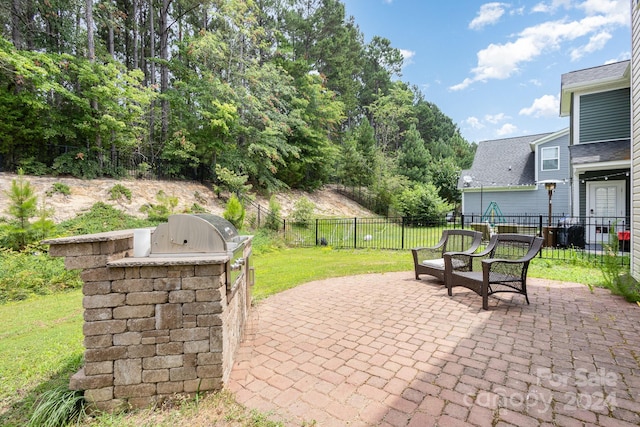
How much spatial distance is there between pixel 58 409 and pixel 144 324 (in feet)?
2.64

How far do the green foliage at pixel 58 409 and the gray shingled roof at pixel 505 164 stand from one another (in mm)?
18924

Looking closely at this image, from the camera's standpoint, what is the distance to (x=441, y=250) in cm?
602

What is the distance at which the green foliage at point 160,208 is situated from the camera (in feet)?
36.0

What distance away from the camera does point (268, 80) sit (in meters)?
16.5

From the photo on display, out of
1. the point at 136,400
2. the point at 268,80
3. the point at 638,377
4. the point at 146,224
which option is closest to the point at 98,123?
the point at 146,224

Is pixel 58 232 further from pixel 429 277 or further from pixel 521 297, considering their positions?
pixel 521 297

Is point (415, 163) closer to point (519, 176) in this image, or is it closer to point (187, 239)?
point (519, 176)

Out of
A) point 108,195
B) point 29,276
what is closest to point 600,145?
point 29,276

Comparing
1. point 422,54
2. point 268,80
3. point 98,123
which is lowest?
point 98,123

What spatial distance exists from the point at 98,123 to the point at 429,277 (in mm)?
13956

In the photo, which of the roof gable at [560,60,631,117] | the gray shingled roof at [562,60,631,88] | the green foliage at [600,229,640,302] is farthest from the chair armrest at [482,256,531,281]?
the gray shingled roof at [562,60,631,88]

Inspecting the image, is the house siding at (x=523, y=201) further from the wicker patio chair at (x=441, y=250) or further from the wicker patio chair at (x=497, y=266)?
the wicker patio chair at (x=497, y=266)

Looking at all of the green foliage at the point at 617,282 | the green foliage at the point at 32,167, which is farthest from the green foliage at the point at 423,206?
the green foliage at the point at 32,167

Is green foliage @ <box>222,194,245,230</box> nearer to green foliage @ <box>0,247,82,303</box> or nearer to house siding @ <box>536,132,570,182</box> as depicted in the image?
green foliage @ <box>0,247,82,303</box>
